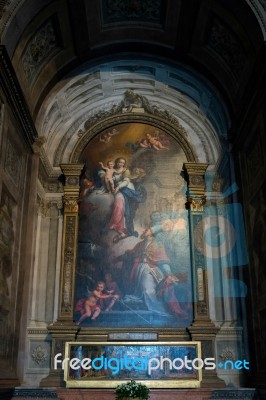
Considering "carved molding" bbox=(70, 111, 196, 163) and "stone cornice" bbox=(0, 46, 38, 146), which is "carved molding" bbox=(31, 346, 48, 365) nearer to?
"stone cornice" bbox=(0, 46, 38, 146)

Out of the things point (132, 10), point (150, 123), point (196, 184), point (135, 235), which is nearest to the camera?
point (132, 10)

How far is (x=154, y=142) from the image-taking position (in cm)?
1509

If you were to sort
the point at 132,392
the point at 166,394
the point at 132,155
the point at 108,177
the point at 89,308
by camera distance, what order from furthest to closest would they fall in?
the point at 132,155 → the point at 108,177 → the point at 89,308 → the point at 166,394 → the point at 132,392

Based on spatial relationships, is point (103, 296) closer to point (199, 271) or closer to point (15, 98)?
point (199, 271)

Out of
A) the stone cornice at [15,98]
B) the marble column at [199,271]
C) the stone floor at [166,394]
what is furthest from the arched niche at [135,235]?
the stone cornice at [15,98]

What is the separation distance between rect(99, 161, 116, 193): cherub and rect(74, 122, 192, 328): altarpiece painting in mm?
30

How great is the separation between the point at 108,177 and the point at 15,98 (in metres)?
4.31

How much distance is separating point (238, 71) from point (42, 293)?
8049 millimetres

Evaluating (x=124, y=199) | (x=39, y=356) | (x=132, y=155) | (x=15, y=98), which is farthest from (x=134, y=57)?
(x=39, y=356)

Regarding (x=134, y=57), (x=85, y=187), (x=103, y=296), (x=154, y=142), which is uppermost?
(x=134, y=57)

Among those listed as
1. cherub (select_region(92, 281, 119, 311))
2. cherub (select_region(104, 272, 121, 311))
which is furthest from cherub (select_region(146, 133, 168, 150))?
cherub (select_region(92, 281, 119, 311))

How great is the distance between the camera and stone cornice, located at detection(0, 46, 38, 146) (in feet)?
33.8

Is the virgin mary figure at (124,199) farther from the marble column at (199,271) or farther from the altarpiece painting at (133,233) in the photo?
the marble column at (199,271)

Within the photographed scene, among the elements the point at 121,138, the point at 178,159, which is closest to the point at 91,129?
the point at 121,138
